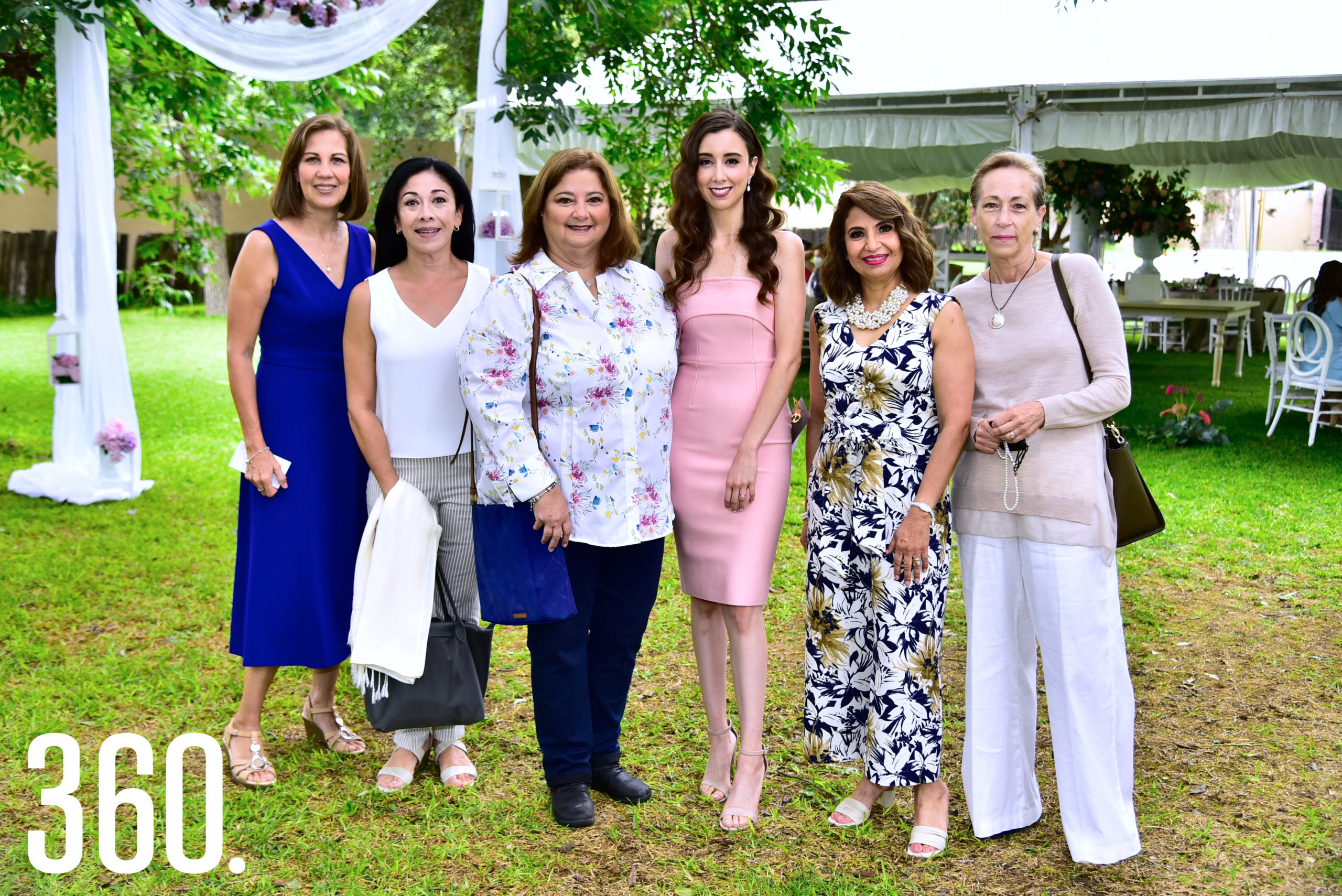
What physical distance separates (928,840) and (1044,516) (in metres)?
0.92

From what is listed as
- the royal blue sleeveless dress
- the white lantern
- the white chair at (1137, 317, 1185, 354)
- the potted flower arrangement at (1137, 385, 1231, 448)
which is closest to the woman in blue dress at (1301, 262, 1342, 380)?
the potted flower arrangement at (1137, 385, 1231, 448)

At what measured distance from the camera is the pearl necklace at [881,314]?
2.80 meters

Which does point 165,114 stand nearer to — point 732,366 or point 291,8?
point 291,8

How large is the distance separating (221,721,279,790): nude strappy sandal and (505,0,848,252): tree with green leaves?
9.73 feet

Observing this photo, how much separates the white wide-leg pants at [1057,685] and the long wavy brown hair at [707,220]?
93 cm

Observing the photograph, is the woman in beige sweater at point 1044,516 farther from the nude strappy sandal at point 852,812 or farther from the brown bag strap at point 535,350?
the brown bag strap at point 535,350

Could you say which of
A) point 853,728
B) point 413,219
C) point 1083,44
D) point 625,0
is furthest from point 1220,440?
point 413,219

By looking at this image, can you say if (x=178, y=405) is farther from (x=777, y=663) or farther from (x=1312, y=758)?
(x=1312, y=758)

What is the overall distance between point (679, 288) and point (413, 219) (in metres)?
0.74

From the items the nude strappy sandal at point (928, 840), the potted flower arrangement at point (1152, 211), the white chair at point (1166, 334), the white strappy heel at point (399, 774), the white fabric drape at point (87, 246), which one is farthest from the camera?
the white chair at point (1166, 334)

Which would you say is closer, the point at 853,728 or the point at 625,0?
the point at 853,728

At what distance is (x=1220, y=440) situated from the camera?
28.1 feet

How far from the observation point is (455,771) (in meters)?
3.33

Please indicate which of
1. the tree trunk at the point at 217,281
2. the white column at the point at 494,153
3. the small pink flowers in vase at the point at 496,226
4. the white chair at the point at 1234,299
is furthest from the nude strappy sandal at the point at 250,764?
the tree trunk at the point at 217,281
